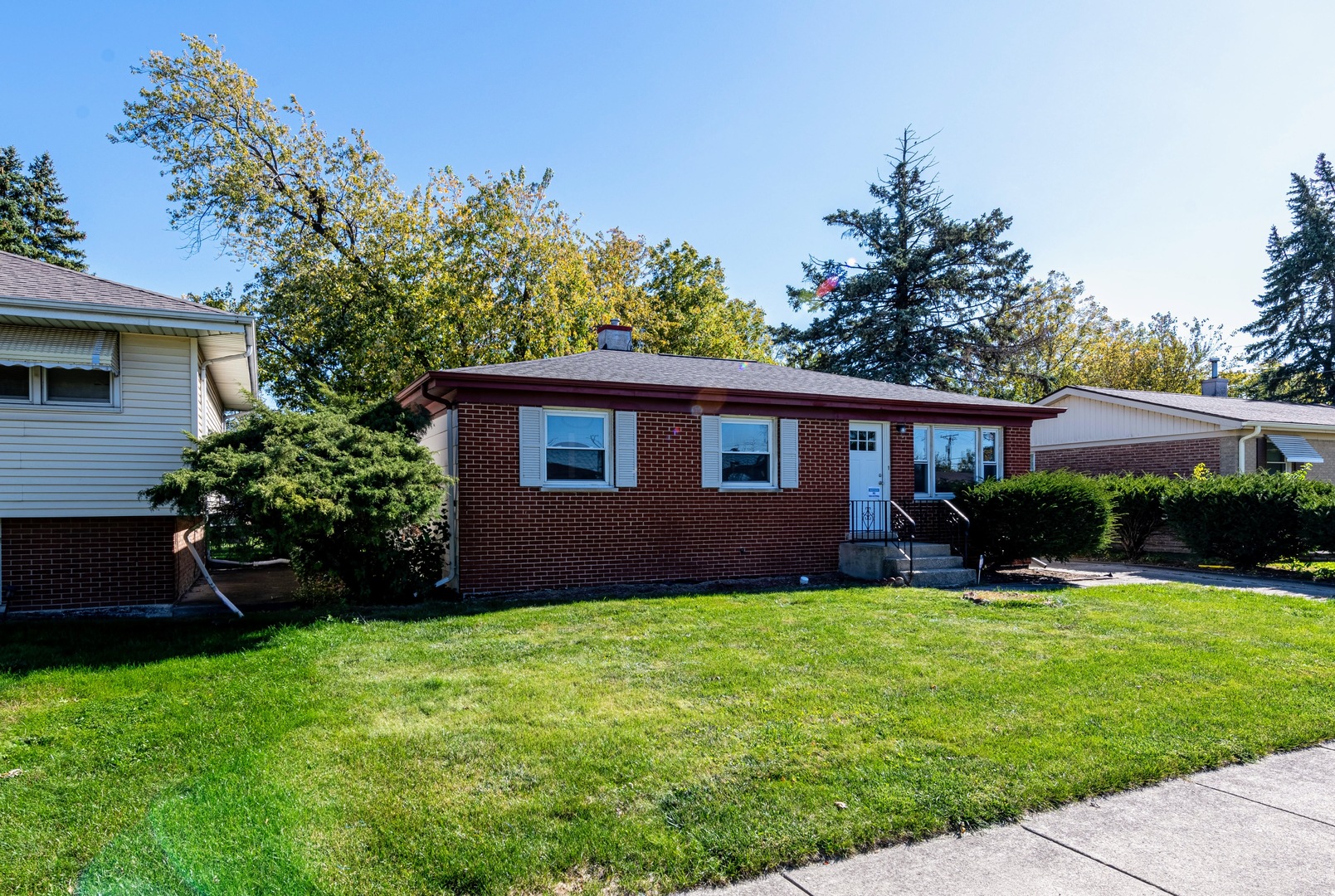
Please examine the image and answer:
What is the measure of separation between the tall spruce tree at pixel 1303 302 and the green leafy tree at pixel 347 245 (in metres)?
31.8

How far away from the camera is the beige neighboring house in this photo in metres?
17.4

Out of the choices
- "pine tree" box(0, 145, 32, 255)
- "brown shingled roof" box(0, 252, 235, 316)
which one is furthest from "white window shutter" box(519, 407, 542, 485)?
"pine tree" box(0, 145, 32, 255)

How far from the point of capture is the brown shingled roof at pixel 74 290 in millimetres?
8391

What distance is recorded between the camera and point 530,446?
34.6ft

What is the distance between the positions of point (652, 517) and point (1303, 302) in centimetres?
3736

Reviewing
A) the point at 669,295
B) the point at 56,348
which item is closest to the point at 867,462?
the point at 56,348

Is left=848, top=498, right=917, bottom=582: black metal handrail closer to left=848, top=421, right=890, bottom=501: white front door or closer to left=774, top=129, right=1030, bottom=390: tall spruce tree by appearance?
left=848, top=421, right=890, bottom=501: white front door

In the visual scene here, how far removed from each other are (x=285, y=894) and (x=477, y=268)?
64.8 ft

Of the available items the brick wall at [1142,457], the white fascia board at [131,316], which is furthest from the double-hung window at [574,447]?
the brick wall at [1142,457]

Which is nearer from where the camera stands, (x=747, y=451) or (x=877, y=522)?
(x=747, y=451)

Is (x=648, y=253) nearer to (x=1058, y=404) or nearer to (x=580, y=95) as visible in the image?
(x=580, y=95)

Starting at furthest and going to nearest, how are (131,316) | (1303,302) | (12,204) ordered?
(1303,302) < (12,204) < (131,316)

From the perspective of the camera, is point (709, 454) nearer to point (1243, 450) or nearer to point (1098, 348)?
point (1243, 450)

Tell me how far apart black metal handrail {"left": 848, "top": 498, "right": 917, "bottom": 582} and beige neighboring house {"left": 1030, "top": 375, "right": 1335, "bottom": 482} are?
9.45 m
